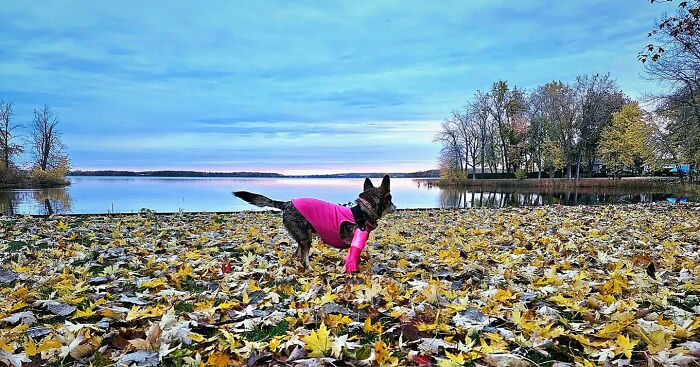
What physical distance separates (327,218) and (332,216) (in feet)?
0.24

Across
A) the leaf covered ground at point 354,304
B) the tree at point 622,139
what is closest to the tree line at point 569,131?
the tree at point 622,139

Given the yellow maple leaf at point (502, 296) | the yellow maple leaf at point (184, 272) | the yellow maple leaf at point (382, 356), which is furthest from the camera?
the yellow maple leaf at point (184, 272)

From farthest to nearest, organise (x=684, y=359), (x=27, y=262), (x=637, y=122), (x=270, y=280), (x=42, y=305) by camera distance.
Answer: (x=637, y=122) → (x=27, y=262) → (x=270, y=280) → (x=42, y=305) → (x=684, y=359)

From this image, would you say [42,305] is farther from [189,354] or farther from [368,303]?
[368,303]

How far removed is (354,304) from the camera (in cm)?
392

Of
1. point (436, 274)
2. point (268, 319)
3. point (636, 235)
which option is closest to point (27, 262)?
point (268, 319)

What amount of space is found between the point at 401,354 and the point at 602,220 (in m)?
10.8

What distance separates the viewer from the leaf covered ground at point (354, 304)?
107 inches

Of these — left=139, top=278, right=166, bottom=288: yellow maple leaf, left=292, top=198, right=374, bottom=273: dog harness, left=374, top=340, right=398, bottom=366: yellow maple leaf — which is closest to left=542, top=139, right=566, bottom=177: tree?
left=292, top=198, right=374, bottom=273: dog harness

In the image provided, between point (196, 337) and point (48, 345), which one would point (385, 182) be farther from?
point (48, 345)

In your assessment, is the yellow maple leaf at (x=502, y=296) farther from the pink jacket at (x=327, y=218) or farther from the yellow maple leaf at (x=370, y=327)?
the pink jacket at (x=327, y=218)

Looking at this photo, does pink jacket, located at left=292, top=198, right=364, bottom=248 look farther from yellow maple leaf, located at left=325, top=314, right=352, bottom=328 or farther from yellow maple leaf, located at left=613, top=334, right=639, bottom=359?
yellow maple leaf, located at left=613, top=334, right=639, bottom=359

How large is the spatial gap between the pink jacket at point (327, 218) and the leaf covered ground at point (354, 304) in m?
0.46

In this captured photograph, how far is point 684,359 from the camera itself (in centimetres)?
246
